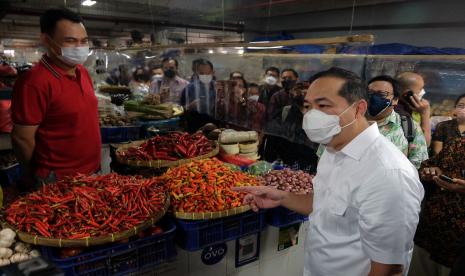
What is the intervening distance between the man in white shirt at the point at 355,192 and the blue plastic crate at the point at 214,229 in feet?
1.90

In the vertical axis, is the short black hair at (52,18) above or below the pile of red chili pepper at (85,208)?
above

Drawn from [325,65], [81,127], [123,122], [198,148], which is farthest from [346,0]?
[81,127]

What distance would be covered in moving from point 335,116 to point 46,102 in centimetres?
234

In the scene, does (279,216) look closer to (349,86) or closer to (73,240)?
Answer: (349,86)

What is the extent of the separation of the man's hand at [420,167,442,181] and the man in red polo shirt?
328 cm

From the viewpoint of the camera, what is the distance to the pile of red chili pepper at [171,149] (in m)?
3.24

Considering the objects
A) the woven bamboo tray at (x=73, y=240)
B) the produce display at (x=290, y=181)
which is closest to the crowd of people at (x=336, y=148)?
the produce display at (x=290, y=181)

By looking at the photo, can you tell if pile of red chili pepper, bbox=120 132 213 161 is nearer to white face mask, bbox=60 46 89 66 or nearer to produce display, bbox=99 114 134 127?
white face mask, bbox=60 46 89 66

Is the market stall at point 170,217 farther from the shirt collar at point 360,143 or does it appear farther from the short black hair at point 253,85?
the short black hair at point 253,85

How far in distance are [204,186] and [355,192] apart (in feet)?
3.91

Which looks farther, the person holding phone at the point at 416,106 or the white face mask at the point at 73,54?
the person holding phone at the point at 416,106

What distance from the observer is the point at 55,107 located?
2.72m

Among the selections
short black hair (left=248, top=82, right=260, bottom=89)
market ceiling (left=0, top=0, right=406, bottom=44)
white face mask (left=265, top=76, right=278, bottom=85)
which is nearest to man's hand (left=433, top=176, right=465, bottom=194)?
white face mask (left=265, top=76, right=278, bottom=85)

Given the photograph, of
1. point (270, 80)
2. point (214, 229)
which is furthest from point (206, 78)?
point (214, 229)
